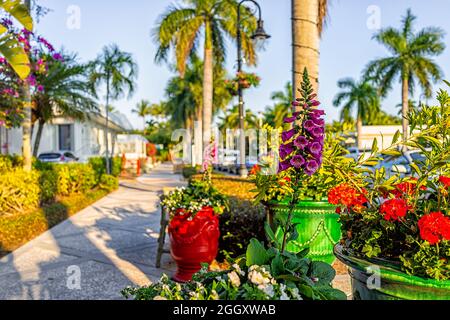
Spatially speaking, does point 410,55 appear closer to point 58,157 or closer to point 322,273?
point 58,157

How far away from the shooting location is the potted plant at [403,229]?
185 centimetres

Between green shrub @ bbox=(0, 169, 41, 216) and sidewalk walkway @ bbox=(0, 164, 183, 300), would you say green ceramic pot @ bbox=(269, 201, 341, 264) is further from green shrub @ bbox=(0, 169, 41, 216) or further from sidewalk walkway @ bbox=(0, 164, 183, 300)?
green shrub @ bbox=(0, 169, 41, 216)

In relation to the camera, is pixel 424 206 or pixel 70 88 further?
pixel 70 88

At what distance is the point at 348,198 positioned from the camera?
2361mm

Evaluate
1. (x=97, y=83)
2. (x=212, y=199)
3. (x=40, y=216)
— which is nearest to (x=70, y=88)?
(x=97, y=83)

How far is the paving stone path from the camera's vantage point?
4.54 m

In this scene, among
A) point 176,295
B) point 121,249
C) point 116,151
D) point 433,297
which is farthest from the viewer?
point 116,151

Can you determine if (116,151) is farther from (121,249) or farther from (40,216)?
(121,249)

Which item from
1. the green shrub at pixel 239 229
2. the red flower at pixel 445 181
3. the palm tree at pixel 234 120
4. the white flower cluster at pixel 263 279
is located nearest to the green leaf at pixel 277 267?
the white flower cluster at pixel 263 279

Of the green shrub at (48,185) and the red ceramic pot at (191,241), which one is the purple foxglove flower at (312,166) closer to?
the red ceramic pot at (191,241)

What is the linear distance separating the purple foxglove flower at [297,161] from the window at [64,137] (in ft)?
83.1
